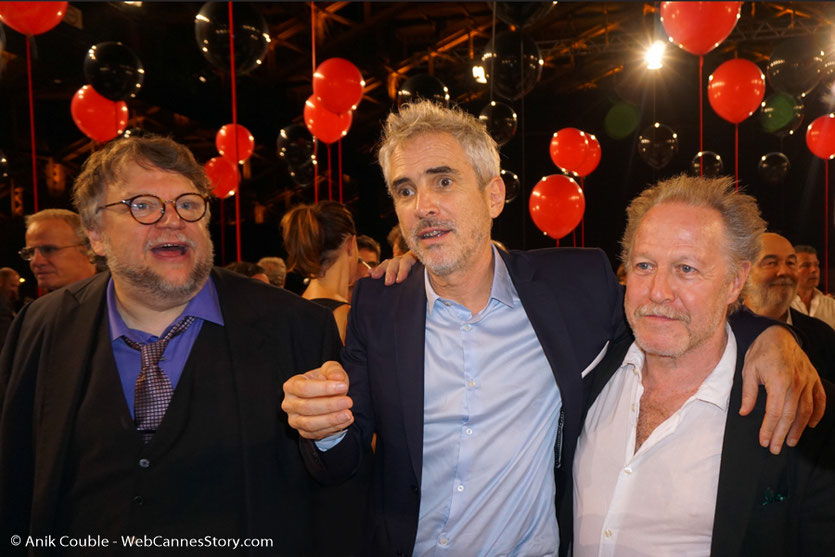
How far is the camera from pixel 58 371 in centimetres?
168

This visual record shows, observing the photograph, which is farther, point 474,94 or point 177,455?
point 474,94

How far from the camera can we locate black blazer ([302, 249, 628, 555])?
1683 mm

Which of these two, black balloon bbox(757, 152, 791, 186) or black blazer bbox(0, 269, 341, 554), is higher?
black balloon bbox(757, 152, 791, 186)

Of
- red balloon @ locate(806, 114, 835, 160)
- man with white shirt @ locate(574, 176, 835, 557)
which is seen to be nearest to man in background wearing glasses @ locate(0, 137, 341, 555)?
man with white shirt @ locate(574, 176, 835, 557)

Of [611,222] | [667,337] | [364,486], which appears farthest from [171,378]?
[611,222]

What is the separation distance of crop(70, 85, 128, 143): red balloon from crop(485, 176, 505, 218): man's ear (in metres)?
3.79

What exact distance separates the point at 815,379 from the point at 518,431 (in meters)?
0.73

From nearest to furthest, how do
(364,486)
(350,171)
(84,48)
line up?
(364,486) → (84,48) → (350,171)

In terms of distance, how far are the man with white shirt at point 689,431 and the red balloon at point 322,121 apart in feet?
14.7

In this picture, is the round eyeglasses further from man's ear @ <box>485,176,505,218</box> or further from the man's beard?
man's ear @ <box>485,176,505,218</box>

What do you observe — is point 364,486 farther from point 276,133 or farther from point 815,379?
point 276,133

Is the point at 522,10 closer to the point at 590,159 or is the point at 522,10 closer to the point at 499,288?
the point at 499,288

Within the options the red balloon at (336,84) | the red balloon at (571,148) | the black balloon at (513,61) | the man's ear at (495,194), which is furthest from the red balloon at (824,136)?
the man's ear at (495,194)

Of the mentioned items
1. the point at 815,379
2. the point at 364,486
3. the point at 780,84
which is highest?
the point at 780,84
